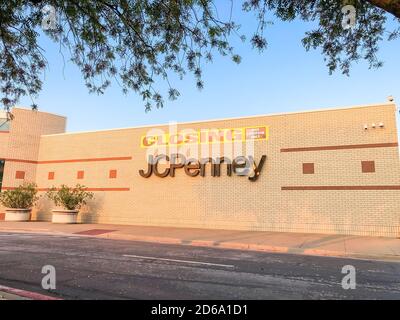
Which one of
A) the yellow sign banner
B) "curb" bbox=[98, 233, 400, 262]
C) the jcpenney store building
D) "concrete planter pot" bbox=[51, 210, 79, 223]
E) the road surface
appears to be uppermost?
the yellow sign banner

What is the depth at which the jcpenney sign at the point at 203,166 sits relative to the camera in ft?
65.5

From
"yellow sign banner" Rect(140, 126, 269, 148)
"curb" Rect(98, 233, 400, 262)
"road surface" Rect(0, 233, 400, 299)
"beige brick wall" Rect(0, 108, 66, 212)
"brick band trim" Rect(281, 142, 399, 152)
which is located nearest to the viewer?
"road surface" Rect(0, 233, 400, 299)

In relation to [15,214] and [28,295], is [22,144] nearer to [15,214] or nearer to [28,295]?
[15,214]

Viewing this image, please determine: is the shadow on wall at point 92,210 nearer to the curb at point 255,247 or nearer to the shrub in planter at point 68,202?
the shrub in planter at point 68,202

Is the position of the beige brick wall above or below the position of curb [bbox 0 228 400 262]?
above

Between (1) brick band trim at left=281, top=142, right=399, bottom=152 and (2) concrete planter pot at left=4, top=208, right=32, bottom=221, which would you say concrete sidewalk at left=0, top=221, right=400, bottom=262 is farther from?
(1) brick band trim at left=281, top=142, right=399, bottom=152

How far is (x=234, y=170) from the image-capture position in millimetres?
20266

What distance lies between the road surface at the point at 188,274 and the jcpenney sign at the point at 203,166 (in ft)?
26.7

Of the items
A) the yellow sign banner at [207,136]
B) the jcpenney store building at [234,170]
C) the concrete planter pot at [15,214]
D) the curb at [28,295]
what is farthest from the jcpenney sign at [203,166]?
the curb at [28,295]

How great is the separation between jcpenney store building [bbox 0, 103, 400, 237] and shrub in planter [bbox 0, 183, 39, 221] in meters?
1.31

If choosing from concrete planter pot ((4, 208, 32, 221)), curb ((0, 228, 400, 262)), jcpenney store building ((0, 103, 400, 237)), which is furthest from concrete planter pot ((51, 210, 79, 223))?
curb ((0, 228, 400, 262))

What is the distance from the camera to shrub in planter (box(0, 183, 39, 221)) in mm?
23828
